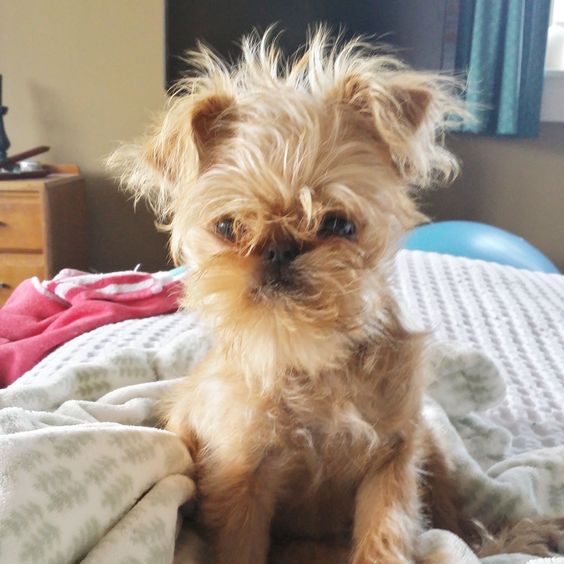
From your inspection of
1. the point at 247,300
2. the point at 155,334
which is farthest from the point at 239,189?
the point at 155,334

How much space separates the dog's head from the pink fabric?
805mm

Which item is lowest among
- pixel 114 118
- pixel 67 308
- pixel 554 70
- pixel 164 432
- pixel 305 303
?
pixel 67 308

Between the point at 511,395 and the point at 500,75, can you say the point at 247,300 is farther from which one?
the point at 500,75

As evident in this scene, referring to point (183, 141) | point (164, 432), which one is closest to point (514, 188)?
point (183, 141)

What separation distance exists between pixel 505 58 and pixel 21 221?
2.26 meters

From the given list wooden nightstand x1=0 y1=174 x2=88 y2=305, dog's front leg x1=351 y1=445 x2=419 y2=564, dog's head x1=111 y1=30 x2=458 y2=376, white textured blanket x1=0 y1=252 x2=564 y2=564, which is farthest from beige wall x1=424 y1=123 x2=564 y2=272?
dog's front leg x1=351 y1=445 x2=419 y2=564

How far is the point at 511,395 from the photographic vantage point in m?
1.38

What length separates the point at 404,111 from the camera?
0.93 m

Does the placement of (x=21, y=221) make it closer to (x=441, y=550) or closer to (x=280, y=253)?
(x=280, y=253)

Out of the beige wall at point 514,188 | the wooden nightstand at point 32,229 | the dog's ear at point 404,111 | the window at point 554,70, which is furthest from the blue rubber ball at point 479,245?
the dog's ear at point 404,111

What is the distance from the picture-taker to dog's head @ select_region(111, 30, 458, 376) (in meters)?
0.82

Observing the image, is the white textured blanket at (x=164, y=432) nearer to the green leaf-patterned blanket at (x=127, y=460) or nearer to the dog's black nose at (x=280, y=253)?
the green leaf-patterned blanket at (x=127, y=460)

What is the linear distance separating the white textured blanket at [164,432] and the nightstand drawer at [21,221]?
148 centimetres

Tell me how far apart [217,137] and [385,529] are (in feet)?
1.90
